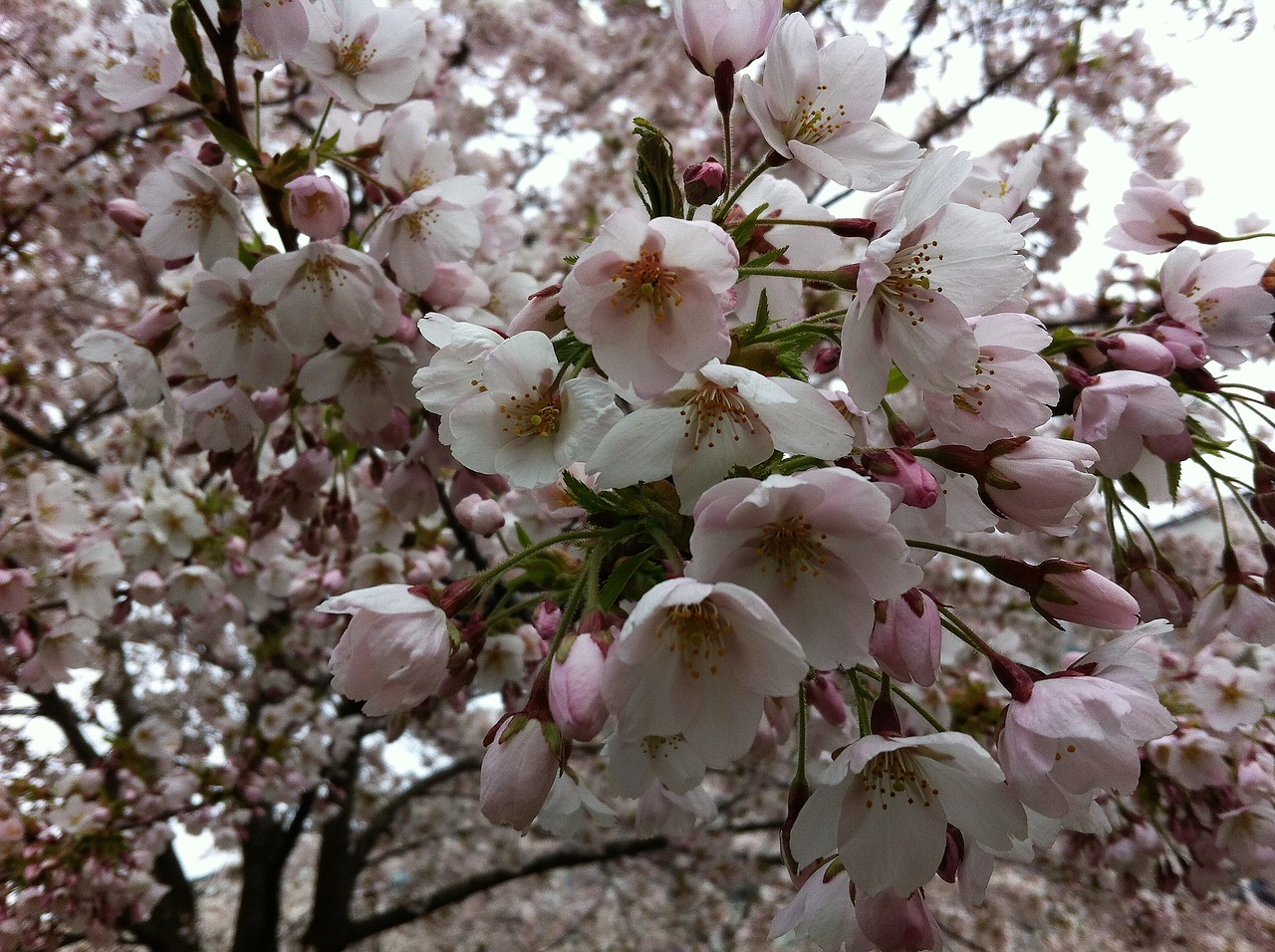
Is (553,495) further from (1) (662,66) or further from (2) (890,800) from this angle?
(1) (662,66)

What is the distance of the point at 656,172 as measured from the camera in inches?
39.4

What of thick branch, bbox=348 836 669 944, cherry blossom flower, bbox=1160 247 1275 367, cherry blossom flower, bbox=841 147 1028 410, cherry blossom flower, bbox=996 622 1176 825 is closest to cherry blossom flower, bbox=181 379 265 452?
cherry blossom flower, bbox=841 147 1028 410

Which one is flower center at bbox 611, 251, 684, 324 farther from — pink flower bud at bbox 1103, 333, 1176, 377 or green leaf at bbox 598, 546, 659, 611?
pink flower bud at bbox 1103, 333, 1176, 377

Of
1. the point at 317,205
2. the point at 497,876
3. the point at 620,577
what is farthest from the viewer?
the point at 497,876

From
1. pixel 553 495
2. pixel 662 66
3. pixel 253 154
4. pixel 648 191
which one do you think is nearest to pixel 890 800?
pixel 553 495

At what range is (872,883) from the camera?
921 millimetres

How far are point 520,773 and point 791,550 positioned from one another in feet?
1.53

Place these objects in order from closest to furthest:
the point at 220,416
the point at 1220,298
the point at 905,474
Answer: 1. the point at 905,474
2. the point at 1220,298
3. the point at 220,416

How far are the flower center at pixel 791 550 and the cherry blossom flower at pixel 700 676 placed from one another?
0.29 ft

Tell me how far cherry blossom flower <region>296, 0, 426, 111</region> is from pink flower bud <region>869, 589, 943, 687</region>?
173 cm

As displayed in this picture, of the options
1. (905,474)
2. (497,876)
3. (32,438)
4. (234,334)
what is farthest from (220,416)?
(497,876)

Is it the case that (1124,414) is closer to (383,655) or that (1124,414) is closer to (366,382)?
(383,655)

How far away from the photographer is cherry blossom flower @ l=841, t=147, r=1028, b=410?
0.89m

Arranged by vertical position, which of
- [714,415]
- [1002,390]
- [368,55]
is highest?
[368,55]
